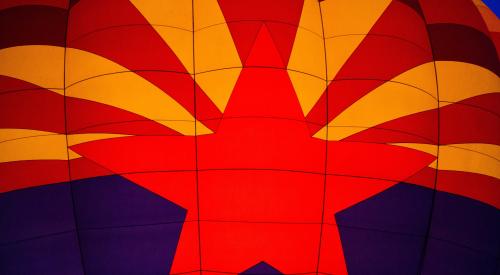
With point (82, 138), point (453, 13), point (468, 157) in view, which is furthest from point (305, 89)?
point (82, 138)

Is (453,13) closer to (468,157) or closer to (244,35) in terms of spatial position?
(468,157)

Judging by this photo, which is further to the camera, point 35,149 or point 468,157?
point 468,157

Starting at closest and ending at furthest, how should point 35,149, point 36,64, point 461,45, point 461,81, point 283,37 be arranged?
1. point 35,149
2. point 36,64
3. point 283,37
4. point 461,81
5. point 461,45

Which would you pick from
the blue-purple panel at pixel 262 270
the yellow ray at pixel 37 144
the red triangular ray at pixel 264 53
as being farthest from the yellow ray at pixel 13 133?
the blue-purple panel at pixel 262 270

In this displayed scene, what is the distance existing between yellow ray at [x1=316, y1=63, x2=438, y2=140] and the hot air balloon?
0.02 m

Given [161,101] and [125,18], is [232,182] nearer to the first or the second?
[161,101]

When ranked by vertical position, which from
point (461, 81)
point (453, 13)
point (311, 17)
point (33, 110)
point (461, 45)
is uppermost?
point (453, 13)

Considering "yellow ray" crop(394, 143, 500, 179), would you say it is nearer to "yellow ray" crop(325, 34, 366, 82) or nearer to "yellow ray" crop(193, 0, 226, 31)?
"yellow ray" crop(325, 34, 366, 82)

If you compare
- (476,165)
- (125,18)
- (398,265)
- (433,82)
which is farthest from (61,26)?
(476,165)

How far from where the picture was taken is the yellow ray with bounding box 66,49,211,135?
4570 mm

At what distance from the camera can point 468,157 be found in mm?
4910

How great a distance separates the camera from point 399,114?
481 cm

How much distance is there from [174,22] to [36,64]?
70.3 inches

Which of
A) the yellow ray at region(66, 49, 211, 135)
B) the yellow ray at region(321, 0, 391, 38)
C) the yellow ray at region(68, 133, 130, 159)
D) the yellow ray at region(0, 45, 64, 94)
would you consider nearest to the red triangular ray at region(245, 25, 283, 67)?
the yellow ray at region(321, 0, 391, 38)
